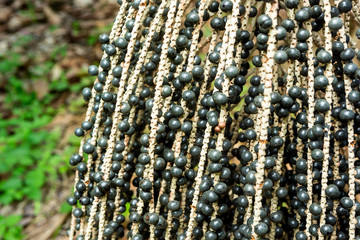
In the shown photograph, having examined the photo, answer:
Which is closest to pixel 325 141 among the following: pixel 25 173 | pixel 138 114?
pixel 138 114

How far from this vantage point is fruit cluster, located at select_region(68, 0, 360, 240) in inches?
44.5

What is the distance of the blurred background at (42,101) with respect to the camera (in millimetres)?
2594

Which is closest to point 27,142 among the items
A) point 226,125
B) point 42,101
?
point 42,101

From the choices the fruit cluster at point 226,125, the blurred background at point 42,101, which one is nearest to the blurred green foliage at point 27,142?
the blurred background at point 42,101

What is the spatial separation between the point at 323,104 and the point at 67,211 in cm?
170

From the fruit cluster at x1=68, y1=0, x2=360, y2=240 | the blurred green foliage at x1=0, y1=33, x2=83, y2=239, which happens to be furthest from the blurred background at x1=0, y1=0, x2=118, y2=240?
the fruit cluster at x1=68, y1=0, x2=360, y2=240

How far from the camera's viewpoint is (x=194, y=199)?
1.20 meters

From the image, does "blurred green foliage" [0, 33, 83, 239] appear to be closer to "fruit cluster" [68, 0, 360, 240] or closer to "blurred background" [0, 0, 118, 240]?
"blurred background" [0, 0, 118, 240]

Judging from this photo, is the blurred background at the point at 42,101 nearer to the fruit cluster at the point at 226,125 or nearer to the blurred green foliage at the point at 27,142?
the blurred green foliage at the point at 27,142

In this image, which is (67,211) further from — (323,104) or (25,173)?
(323,104)

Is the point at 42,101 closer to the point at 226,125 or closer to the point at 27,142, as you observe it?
the point at 27,142

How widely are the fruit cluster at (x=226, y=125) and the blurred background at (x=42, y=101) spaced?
1.18m

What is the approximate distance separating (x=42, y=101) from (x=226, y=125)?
2.52 meters

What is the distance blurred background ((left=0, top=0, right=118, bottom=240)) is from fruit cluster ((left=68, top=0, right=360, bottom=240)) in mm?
1179
